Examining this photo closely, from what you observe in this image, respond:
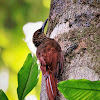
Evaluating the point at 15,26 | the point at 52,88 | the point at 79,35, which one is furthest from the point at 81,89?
the point at 15,26

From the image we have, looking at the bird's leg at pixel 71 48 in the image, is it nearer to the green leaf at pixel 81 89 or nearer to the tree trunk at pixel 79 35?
the tree trunk at pixel 79 35

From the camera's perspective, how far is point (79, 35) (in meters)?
0.45

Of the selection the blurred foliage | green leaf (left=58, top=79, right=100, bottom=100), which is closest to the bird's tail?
green leaf (left=58, top=79, right=100, bottom=100)

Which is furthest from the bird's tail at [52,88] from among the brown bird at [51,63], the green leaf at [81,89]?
the green leaf at [81,89]

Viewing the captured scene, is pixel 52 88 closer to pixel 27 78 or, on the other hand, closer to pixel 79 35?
pixel 27 78

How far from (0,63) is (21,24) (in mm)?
310

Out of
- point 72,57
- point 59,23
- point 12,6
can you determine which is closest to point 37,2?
point 12,6

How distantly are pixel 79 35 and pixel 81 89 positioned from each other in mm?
229

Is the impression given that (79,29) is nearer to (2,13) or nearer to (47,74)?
(47,74)

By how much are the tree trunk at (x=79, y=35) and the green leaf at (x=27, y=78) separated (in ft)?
0.28

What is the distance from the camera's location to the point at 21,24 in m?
1.13

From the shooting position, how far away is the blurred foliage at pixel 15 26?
1026 mm

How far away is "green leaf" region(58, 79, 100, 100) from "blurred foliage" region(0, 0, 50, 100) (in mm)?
722

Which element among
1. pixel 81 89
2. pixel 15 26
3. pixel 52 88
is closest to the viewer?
pixel 81 89
